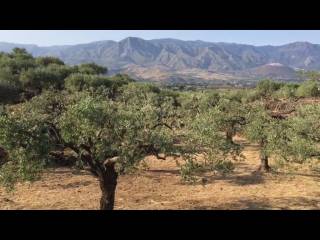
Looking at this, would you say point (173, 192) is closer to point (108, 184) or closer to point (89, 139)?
point (108, 184)

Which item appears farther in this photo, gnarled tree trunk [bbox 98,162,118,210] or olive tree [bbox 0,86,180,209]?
gnarled tree trunk [bbox 98,162,118,210]

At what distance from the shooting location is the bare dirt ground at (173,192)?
62.8 feet

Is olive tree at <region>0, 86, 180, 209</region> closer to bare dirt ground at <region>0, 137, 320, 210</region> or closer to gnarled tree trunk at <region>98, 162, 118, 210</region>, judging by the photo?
→ gnarled tree trunk at <region>98, 162, 118, 210</region>

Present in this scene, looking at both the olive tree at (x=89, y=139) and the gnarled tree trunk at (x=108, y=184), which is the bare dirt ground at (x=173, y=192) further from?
the olive tree at (x=89, y=139)

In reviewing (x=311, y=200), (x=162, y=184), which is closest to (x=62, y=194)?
(x=162, y=184)

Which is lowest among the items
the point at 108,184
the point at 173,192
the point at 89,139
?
the point at 173,192

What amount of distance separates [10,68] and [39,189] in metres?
52.8

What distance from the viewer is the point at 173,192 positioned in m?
21.8

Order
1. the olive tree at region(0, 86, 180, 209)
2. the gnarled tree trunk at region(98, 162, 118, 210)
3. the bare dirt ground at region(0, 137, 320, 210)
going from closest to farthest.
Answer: the olive tree at region(0, 86, 180, 209), the gnarled tree trunk at region(98, 162, 118, 210), the bare dirt ground at region(0, 137, 320, 210)

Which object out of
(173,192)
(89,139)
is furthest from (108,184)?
(173,192)

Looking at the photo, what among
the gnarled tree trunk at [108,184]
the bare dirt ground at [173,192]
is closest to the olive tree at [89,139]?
the gnarled tree trunk at [108,184]

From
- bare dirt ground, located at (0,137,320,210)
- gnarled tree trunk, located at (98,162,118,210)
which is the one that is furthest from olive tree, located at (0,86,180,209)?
bare dirt ground, located at (0,137,320,210)

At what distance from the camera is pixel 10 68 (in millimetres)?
69062

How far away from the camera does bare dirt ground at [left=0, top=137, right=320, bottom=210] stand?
19156 mm
